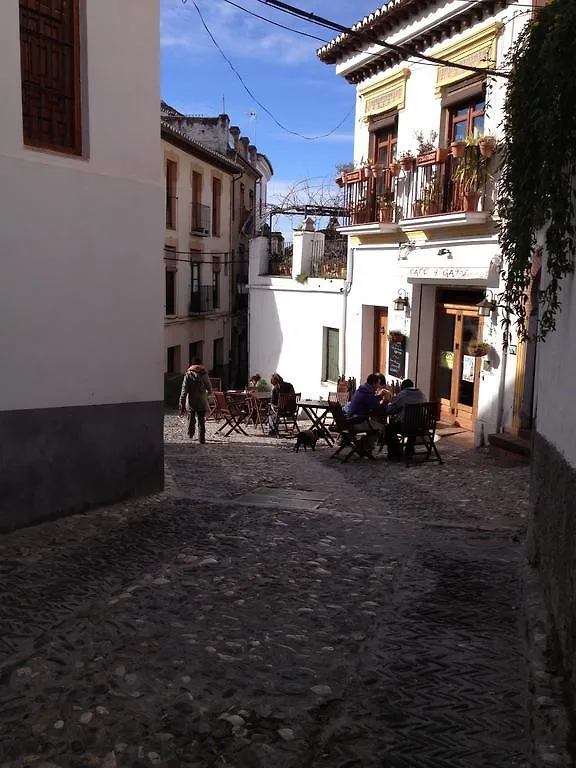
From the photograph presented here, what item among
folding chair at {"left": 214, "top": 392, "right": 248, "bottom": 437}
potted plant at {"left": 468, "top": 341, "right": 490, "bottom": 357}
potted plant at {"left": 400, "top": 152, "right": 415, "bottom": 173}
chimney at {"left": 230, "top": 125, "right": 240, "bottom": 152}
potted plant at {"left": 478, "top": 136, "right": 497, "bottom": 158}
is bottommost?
folding chair at {"left": 214, "top": 392, "right": 248, "bottom": 437}

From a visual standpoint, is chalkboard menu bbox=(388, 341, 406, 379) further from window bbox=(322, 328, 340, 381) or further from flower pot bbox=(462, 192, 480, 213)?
flower pot bbox=(462, 192, 480, 213)

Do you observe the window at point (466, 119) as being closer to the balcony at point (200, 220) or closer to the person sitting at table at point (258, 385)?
the person sitting at table at point (258, 385)

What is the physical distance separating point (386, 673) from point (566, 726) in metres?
0.93

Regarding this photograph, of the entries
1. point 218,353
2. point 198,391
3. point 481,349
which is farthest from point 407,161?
point 218,353

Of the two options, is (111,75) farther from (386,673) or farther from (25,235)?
(386,673)

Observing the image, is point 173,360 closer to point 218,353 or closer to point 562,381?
point 218,353

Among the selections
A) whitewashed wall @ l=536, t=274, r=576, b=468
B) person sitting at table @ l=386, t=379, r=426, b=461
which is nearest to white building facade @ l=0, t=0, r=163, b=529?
whitewashed wall @ l=536, t=274, r=576, b=468

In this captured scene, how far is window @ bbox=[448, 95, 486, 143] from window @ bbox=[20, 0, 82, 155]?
7374 mm

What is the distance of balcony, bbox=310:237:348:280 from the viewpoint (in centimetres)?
1796

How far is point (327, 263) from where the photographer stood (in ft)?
61.7

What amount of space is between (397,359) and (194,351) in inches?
606

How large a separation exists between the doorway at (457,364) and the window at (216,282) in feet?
56.4

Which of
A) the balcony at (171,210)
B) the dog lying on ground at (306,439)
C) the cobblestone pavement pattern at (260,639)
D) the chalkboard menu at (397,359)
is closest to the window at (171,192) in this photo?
the balcony at (171,210)

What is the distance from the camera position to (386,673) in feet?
12.7
